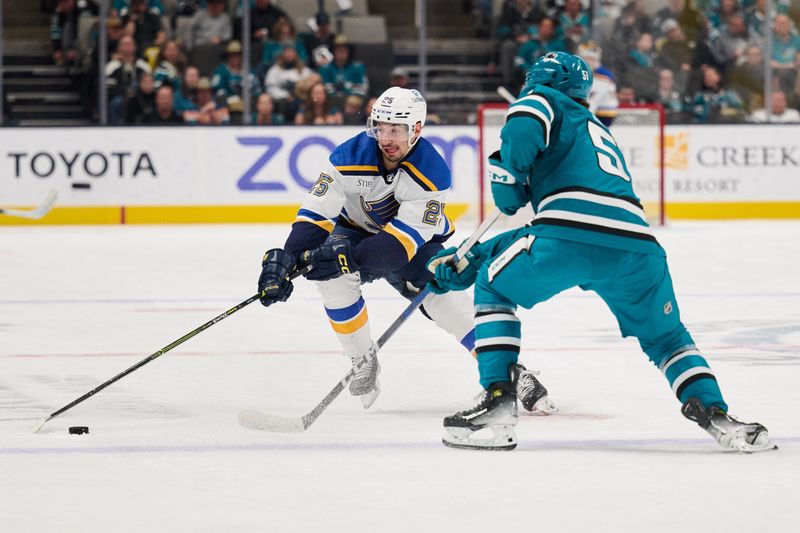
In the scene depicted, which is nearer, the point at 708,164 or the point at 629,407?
the point at 629,407

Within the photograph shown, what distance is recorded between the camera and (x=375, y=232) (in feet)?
13.4

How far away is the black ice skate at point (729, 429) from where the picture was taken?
3162 mm

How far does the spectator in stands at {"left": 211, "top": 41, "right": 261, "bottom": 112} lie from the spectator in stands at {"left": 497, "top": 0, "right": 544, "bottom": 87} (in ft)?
6.33

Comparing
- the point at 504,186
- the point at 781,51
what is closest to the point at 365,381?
the point at 504,186

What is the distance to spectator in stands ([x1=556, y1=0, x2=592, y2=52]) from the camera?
10.9 metres

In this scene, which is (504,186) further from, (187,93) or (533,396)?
(187,93)

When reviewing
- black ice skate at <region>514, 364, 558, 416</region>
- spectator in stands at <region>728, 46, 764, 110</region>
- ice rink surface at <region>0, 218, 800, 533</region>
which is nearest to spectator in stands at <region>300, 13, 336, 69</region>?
spectator in stands at <region>728, 46, 764, 110</region>

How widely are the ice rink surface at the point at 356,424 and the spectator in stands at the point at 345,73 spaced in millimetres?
4056

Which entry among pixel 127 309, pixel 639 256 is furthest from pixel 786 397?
pixel 127 309

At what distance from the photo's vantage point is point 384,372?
4547 millimetres

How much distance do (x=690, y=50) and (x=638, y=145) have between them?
3.64 feet

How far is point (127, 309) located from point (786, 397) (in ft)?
10.0

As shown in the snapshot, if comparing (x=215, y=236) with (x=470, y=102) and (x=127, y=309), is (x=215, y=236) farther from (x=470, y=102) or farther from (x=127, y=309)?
(x=127, y=309)

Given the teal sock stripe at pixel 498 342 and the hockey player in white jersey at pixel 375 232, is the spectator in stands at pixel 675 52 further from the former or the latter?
the teal sock stripe at pixel 498 342
